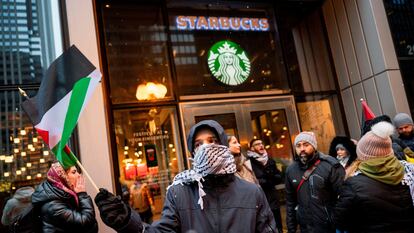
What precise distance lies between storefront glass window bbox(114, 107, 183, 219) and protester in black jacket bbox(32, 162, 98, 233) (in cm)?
246

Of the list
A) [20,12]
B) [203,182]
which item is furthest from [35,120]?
[20,12]

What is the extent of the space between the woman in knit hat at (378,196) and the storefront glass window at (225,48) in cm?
470

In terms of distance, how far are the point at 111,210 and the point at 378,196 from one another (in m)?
2.15

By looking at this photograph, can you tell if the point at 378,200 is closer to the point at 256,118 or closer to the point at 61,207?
the point at 61,207

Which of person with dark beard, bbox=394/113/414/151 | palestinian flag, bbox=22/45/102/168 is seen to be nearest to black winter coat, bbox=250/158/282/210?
person with dark beard, bbox=394/113/414/151

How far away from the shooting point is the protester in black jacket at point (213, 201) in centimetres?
224

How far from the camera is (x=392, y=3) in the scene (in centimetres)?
823

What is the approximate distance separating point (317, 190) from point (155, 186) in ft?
11.2

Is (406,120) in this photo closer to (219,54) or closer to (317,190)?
(317,190)

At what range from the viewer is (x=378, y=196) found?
9.70ft

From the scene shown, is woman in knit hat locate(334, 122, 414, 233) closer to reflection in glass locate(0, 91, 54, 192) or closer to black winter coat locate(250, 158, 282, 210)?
black winter coat locate(250, 158, 282, 210)

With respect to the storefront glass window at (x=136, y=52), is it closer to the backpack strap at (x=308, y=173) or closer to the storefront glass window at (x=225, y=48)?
the storefront glass window at (x=225, y=48)

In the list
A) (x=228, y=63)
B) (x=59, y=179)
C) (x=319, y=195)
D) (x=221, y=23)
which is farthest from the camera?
(x=221, y=23)

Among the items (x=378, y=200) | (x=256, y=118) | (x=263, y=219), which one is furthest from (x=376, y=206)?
(x=256, y=118)
